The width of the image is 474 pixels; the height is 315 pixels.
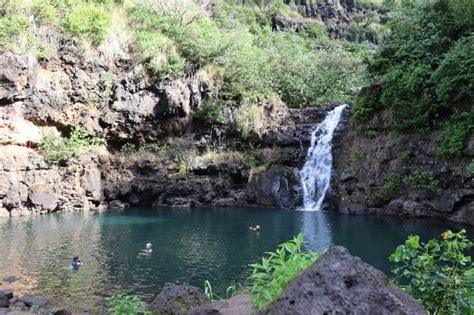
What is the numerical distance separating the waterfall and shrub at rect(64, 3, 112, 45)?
17671 mm

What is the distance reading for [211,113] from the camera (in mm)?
36125

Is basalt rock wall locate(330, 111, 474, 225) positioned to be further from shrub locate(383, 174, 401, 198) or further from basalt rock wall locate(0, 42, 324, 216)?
basalt rock wall locate(0, 42, 324, 216)

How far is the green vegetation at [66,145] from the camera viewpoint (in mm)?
31062

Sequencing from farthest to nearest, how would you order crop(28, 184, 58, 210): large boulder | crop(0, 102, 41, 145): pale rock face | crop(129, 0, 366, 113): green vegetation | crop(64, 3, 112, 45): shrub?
crop(129, 0, 366, 113): green vegetation < crop(64, 3, 112, 45): shrub < crop(0, 102, 41, 145): pale rock face < crop(28, 184, 58, 210): large boulder

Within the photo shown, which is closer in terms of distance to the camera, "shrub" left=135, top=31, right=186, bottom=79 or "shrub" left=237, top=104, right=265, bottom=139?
"shrub" left=237, top=104, right=265, bottom=139

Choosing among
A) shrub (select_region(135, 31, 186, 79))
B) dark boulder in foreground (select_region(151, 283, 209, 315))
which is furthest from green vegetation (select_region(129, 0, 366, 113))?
dark boulder in foreground (select_region(151, 283, 209, 315))

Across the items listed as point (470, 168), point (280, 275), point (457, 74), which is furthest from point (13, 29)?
point (280, 275)

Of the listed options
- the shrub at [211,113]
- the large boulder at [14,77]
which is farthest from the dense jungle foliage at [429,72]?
the large boulder at [14,77]

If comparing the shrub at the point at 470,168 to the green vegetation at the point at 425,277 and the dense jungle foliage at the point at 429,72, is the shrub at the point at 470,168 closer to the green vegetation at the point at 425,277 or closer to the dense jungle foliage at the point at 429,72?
the dense jungle foliage at the point at 429,72

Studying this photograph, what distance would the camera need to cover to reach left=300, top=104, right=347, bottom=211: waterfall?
3189 centimetres

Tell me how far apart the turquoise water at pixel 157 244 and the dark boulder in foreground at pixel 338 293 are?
9635mm

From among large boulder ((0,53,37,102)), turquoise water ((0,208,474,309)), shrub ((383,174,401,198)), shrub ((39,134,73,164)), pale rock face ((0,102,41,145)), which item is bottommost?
turquoise water ((0,208,474,309))

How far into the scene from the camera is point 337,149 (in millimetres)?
32812

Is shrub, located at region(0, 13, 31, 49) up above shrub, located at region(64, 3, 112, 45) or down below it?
below
